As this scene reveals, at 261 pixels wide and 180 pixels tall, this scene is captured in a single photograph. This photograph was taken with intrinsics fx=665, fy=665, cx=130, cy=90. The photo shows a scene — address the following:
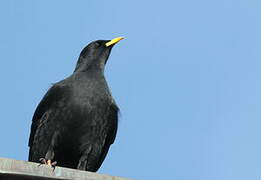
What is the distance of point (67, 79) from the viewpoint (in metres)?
8.82

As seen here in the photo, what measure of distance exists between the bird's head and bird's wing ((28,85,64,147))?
78 cm

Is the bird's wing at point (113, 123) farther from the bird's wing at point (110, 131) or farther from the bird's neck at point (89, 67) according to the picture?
the bird's neck at point (89, 67)

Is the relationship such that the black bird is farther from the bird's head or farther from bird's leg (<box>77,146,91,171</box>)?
the bird's head

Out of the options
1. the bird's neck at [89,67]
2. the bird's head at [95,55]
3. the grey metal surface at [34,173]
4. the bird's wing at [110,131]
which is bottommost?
the grey metal surface at [34,173]

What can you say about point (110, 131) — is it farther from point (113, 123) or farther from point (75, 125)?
point (75, 125)

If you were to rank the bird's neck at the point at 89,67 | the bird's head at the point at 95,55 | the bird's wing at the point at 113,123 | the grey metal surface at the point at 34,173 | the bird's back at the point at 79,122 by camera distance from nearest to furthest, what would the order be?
the grey metal surface at the point at 34,173 → the bird's back at the point at 79,122 → the bird's wing at the point at 113,123 → the bird's neck at the point at 89,67 → the bird's head at the point at 95,55

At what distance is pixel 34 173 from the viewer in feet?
17.9

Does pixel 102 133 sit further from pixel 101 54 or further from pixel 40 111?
pixel 101 54

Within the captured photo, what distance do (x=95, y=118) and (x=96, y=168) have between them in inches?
28.2

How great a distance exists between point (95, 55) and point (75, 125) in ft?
5.55

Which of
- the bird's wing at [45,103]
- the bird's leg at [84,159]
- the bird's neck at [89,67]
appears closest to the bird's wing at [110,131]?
the bird's leg at [84,159]

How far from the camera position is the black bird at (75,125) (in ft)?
27.3

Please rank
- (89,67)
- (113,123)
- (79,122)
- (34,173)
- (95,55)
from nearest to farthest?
(34,173), (79,122), (113,123), (89,67), (95,55)

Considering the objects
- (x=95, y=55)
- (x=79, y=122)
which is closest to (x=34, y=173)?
(x=79, y=122)
